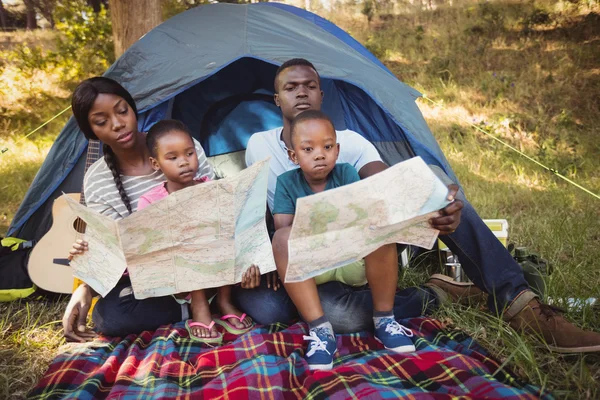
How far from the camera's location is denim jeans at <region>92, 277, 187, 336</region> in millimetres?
1793

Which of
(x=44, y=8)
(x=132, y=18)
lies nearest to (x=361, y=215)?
(x=132, y=18)

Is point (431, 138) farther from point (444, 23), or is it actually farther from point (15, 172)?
point (444, 23)

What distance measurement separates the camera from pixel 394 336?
160cm

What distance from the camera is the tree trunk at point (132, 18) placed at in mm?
3168

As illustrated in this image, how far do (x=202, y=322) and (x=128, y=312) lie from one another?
29 centimetres

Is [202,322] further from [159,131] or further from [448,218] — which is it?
[448,218]

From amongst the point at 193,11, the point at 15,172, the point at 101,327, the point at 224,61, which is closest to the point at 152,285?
the point at 101,327

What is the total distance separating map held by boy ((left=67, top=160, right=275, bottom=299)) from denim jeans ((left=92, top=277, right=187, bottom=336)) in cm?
25

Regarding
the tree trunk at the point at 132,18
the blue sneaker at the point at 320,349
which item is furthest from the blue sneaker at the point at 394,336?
the tree trunk at the point at 132,18

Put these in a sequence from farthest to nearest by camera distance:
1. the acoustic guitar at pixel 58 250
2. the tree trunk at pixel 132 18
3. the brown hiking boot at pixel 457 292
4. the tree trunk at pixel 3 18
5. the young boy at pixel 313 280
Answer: the tree trunk at pixel 3 18 → the tree trunk at pixel 132 18 → the acoustic guitar at pixel 58 250 → the brown hiking boot at pixel 457 292 → the young boy at pixel 313 280

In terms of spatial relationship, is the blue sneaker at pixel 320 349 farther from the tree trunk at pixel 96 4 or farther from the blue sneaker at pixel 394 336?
the tree trunk at pixel 96 4

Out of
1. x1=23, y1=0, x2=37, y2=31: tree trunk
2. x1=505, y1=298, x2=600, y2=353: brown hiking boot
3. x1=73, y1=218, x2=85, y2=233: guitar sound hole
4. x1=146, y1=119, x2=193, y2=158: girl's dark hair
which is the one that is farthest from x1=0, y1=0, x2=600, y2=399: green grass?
x1=23, y1=0, x2=37, y2=31: tree trunk

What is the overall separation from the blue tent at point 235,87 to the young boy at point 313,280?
51cm

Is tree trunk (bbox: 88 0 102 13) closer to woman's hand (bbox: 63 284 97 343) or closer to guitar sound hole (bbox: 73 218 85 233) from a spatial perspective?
guitar sound hole (bbox: 73 218 85 233)
